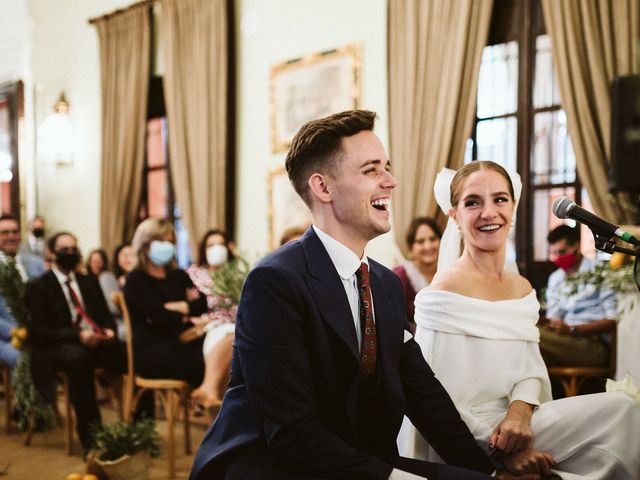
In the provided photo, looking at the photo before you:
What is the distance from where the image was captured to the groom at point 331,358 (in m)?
1.48

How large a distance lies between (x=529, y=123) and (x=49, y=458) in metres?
4.09

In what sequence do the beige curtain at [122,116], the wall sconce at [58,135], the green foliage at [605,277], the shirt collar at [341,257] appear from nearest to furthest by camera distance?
the shirt collar at [341,257], the green foliage at [605,277], the beige curtain at [122,116], the wall sconce at [58,135]

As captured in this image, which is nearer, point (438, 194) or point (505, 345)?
point (505, 345)

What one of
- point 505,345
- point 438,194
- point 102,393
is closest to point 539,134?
point 438,194

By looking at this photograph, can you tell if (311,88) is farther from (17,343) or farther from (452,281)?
(452,281)

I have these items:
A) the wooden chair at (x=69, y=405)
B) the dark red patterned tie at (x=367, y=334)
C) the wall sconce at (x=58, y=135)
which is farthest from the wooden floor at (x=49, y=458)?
the wall sconce at (x=58, y=135)

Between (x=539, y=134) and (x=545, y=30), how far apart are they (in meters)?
0.75

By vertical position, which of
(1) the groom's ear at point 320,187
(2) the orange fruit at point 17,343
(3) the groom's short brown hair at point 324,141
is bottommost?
(2) the orange fruit at point 17,343

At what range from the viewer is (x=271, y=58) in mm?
6613

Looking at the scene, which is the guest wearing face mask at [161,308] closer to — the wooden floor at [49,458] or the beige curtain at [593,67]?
the wooden floor at [49,458]

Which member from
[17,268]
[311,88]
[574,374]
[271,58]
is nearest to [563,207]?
[574,374]

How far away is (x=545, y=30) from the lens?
489 cm

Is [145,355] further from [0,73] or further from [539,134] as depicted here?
[0,73]

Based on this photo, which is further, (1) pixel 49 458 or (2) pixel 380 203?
(1) pixel 49 458
